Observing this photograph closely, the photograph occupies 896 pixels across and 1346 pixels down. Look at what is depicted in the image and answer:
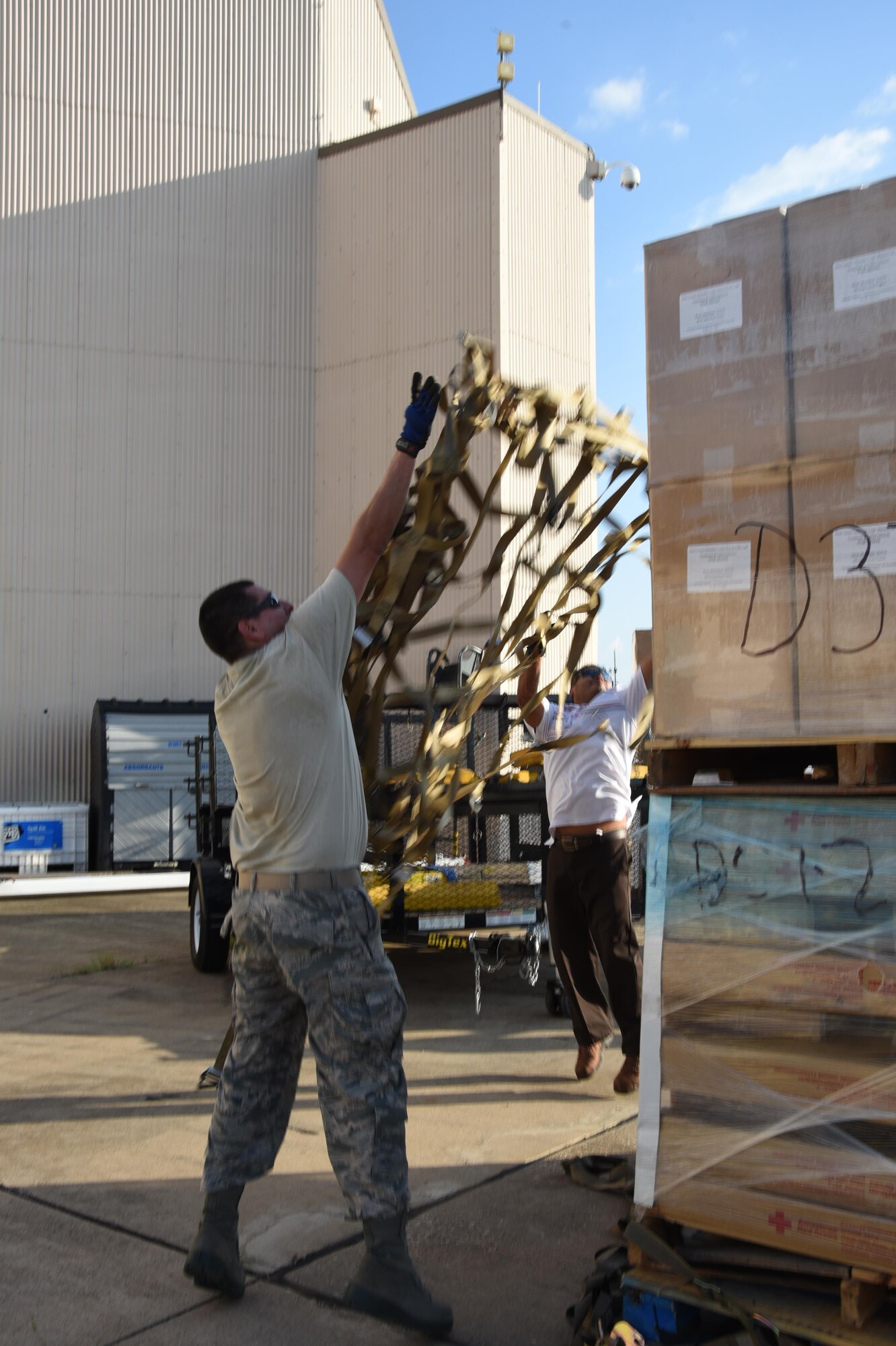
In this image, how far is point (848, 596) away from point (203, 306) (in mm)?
19278

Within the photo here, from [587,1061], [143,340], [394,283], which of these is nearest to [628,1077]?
[587,1061]

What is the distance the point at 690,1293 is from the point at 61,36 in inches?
864

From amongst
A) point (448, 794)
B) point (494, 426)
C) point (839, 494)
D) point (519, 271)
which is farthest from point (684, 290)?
point (519, 271)

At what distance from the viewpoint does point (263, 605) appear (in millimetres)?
3641

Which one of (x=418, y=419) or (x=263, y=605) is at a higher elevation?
(x=418, y=419)

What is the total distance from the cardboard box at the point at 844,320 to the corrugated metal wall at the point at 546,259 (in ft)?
49.9

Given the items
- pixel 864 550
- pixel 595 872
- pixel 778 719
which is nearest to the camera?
pixel 864 550

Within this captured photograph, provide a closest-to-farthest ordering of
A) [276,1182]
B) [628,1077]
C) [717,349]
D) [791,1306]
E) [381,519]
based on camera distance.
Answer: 1. [791,1306]
2. [717,349]
3. [381,519]
4. [276,1182]
5. [628,1077]

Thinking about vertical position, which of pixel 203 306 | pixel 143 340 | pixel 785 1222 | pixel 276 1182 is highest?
pixel 203 306

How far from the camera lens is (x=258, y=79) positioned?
20953 millimetres

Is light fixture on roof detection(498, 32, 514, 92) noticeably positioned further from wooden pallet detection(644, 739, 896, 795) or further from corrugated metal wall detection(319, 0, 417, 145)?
wooden pallet detection(644, 739, 896, 795)

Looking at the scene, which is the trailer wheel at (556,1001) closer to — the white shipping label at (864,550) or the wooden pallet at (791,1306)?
the wooden pallet at (791,1306)

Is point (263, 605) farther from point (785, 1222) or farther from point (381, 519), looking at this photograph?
point (785, 1222)

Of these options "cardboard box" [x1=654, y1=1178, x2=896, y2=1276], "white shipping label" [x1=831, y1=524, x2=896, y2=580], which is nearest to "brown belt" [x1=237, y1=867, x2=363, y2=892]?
"cardboard box" [x1=654, y1=1178, x2=896, y2=1276]
